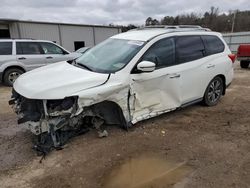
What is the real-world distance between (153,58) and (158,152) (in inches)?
68.3

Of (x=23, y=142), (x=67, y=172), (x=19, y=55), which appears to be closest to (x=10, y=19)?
(x=19, y=55)

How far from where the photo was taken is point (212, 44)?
5855 millimetres

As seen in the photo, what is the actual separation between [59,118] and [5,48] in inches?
274

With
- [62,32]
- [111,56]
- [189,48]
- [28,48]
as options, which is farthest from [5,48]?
[62,32]

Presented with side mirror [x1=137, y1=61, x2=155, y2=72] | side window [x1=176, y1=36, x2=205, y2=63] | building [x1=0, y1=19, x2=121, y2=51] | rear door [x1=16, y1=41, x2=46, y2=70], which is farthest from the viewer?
building [x1=0, y1=19, x2=121, y2=51]

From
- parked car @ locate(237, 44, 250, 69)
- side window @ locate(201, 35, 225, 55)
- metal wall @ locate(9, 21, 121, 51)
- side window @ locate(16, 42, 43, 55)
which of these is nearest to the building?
metal wall @ locate(9, 21, 121, 51)

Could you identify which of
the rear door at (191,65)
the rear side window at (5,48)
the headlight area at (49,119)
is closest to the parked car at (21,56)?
the rear side window at (5,48)

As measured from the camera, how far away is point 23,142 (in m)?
4.22

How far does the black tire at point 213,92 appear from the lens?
5.89m

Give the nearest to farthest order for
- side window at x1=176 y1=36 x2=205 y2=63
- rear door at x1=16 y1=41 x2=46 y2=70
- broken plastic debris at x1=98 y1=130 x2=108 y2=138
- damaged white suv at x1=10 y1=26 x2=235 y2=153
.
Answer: damaged white suv at x1=10 y1=26 x2=235 y2=153 → broken plastic debris at x1=98 y1=130 x2=108 y2=138 → side window at x1=176 y1=36 x2=205 y2=63 → rear door at x1=16 y1=41 x2=46 y2=70

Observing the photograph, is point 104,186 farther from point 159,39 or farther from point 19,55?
point 19,55

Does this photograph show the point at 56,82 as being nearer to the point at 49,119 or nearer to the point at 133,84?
the point at 49,119

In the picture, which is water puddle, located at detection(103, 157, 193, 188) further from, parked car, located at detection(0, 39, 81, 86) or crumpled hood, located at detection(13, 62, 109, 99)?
parked car, located at detection(0, 39, 81, 86)

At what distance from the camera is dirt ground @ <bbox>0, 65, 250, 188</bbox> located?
320 centimetres
